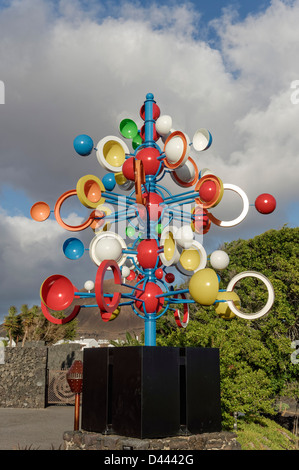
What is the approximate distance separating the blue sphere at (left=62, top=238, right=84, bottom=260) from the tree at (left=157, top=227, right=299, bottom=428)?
4.65 m

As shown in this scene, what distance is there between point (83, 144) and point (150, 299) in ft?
11.7

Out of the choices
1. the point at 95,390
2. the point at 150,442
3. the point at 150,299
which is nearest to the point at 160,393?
the point at 150,442

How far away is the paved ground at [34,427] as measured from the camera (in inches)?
371

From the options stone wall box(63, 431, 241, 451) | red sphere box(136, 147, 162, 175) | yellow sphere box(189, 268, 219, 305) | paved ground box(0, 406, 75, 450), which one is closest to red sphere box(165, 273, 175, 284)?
red sphere box(136, 147, 162, 175)

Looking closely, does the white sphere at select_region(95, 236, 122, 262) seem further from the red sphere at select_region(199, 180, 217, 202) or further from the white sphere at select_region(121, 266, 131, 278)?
the red sphere at select_region(199, 180, 217, 202)

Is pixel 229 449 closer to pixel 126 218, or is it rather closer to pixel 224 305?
pixel 224 305

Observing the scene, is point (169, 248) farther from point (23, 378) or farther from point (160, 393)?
point (23, 378)

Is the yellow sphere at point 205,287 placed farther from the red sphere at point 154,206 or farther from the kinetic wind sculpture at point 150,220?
the red sphere at point 154,206

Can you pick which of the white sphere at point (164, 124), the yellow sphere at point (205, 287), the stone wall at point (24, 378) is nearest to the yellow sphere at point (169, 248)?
the yellow sphere at point (205, 287)

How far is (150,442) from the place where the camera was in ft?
22.2

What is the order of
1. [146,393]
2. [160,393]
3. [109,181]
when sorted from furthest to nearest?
[109,181], [160,393], [146,393]

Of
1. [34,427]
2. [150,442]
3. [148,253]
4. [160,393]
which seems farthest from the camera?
[34,427]

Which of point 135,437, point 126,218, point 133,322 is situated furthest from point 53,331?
point 133,322

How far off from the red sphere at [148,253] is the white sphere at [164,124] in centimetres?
247
